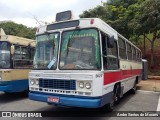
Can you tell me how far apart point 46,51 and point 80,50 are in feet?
3.90

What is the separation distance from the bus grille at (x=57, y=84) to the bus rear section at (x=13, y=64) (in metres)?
3.16

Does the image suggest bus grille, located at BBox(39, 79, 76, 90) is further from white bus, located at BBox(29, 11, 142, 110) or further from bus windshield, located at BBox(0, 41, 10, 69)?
bus windshield, located at BBox(0, 41, 10, 69)

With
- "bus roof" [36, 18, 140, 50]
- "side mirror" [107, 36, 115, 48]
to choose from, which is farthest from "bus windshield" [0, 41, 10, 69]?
"side mirror" [107, 36, 115, 48]

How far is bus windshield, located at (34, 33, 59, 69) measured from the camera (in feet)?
24.9

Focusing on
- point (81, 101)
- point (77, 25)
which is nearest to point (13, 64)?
point (77, 25)

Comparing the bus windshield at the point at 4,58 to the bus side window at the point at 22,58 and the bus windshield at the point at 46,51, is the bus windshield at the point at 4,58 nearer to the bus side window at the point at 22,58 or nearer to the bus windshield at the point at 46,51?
the bus side window at the point at 22,58

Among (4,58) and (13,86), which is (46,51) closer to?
(4,58)

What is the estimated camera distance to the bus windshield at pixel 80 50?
706 cm

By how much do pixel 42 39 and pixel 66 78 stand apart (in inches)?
68.7

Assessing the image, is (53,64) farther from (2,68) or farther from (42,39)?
(2,68)

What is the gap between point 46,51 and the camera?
7.82 m

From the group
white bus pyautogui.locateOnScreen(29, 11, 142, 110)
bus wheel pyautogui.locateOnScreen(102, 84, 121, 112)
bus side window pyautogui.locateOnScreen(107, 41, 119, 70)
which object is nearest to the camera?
white bus pyautogui.locateOnScreen(29, 11, 142, 110)

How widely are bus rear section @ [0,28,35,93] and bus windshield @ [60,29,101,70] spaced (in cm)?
372

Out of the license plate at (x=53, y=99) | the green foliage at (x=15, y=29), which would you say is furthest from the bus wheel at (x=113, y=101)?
the green foliage at (x=15, y=29)
